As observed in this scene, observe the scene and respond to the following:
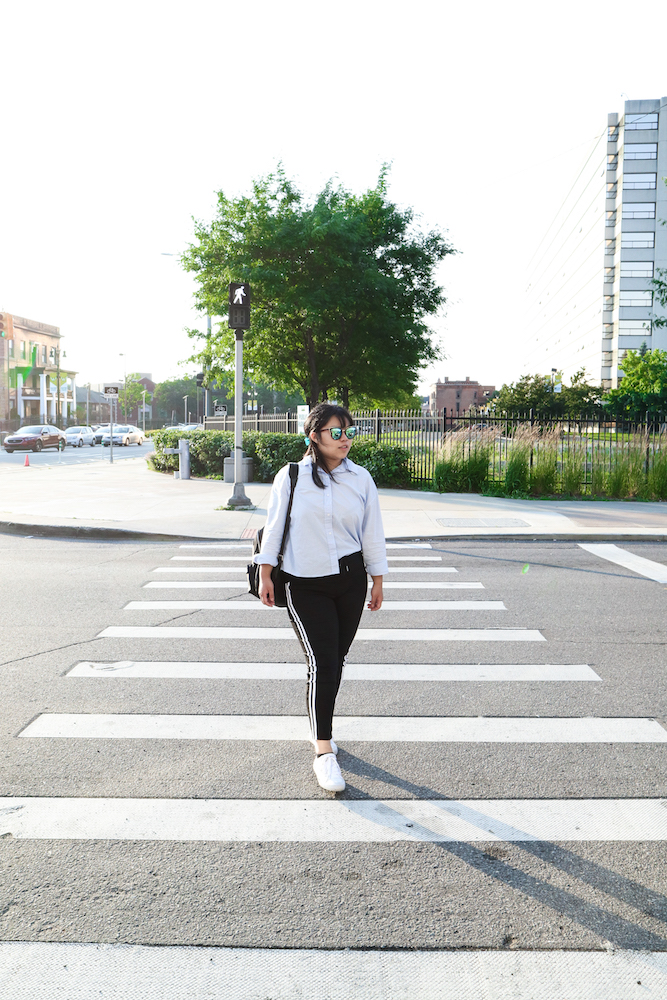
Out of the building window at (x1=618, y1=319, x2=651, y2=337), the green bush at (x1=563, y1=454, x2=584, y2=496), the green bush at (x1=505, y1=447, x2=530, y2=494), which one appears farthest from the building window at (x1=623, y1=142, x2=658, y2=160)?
the green bush at (x1=505, y1=447, x2=530, y2=494)

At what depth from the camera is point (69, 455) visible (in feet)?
145

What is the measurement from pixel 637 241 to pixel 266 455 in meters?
81.2

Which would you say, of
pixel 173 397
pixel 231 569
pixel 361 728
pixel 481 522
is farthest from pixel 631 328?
pixel 361 728

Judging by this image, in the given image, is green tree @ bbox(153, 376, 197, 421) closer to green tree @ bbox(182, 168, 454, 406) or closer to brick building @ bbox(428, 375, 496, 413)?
brick building @ bbox(428, 375, 496, 413)

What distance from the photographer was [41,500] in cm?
1664

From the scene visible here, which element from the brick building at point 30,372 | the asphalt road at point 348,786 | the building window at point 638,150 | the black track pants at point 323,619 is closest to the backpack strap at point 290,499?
the black track pants at point 323,619

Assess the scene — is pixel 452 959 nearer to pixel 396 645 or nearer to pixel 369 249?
pixel 396 645

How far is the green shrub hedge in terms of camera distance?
18.6 meters

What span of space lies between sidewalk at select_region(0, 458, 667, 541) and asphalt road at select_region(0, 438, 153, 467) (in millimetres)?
15548

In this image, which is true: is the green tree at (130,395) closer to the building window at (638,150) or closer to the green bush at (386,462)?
the building window at (638,150)

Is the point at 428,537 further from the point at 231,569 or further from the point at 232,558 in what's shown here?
the point at 231,569

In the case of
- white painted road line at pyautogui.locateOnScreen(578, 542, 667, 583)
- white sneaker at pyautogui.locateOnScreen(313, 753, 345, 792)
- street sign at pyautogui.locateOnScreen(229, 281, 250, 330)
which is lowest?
white sneaker at pyautogui.locateOnScreen(313, 753, 345, 792)

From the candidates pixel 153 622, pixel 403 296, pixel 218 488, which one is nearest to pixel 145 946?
pixel 153 622

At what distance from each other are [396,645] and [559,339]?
122721 millimetres
